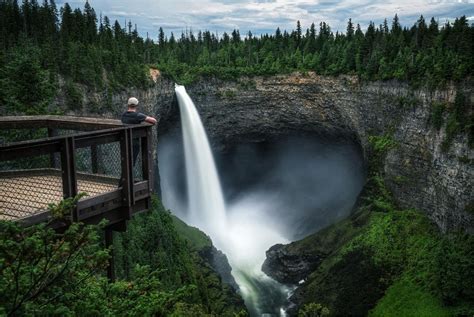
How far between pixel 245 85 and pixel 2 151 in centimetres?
5116

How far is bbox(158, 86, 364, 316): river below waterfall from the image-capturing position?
178 ft

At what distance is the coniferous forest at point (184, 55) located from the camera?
115ft

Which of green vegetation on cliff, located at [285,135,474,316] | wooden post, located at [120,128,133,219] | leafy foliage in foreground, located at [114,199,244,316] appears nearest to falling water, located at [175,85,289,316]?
green vegetation on cliff, located at [285,135,474,316]

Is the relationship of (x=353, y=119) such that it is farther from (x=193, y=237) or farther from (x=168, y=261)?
(x=168, y=261)

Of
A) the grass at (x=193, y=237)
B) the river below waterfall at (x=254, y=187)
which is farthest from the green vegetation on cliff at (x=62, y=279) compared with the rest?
the river below waterfall at (x=254, y=187)

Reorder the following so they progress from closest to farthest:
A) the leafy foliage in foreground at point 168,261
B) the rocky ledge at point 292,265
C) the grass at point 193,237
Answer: the leafy foliage in foreground at point 168,261
the grass at point 193,237
the rocky ledge at point 292,265

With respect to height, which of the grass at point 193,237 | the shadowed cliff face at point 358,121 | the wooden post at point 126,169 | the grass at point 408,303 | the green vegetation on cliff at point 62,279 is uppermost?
the wooden post at point 126,169

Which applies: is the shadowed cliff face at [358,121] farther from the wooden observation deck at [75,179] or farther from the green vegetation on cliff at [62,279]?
the green vegetation on cliff at [62,279]

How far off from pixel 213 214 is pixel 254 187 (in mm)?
9735

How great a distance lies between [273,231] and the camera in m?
58.1

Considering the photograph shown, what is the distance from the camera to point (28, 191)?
29.6ft

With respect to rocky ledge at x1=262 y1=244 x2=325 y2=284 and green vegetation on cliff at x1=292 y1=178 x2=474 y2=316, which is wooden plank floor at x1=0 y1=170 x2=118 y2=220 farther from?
rocky ledge at x1=262 y1=244 x2=325 y2=284

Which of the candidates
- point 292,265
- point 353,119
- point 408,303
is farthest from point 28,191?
point 353,119

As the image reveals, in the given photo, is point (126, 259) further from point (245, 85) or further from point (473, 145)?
point (245, 85)
